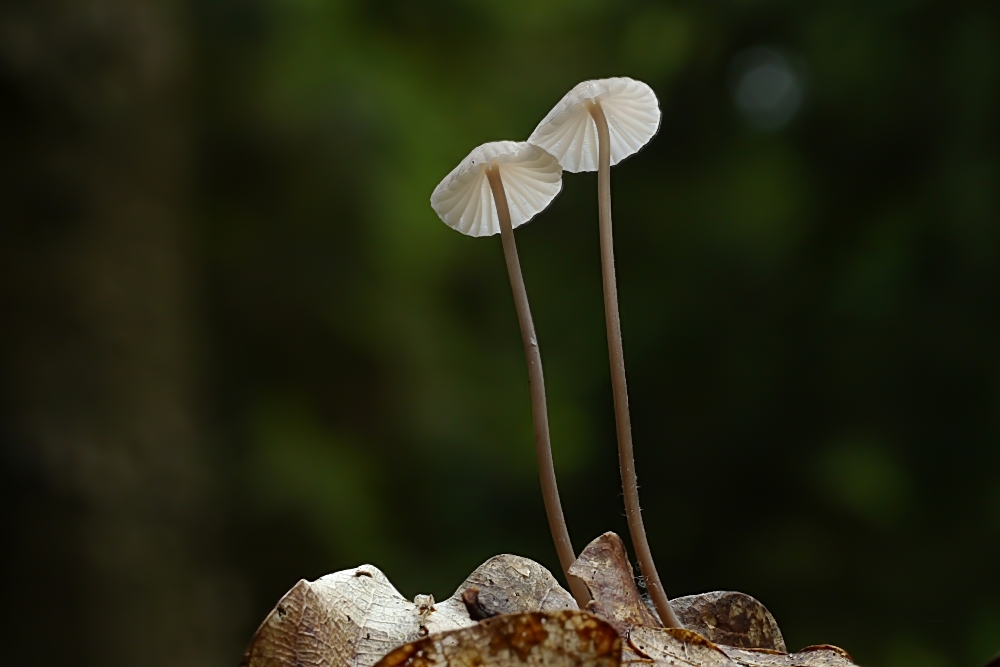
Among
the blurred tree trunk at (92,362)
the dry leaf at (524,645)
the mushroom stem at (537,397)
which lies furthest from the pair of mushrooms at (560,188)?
the blurred tree trunk at (92,362)

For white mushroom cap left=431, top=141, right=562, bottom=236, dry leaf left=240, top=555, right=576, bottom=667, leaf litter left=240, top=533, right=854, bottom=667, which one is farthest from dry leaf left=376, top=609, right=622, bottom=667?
white mushroom cap left=431, top=141, right=562, bottom=236

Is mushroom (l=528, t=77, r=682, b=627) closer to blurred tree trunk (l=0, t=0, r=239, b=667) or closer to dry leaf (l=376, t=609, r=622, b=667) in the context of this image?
dry leaf (l=376, t=609, r=622, b=667)

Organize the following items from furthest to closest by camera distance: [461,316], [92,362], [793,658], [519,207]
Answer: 1. [461,316]
2. [92,362]
3. [519,207]
4. [793,658]

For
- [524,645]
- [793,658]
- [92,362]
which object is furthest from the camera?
[92,362]

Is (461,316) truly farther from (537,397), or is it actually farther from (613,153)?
(537,397)

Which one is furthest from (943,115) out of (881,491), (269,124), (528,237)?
(269,124)

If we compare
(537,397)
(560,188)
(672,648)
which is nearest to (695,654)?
(672,648)

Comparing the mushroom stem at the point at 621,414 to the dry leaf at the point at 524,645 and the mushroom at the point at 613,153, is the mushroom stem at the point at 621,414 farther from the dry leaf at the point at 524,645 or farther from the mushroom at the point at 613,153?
the dry leaf at the point at 524,645
